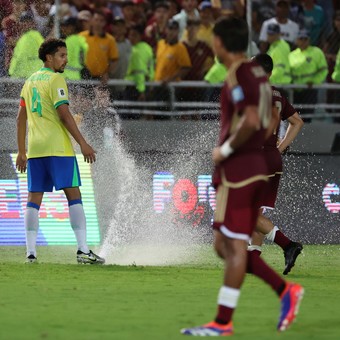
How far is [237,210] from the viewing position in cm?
725

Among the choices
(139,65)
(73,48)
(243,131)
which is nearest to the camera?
(243,131)

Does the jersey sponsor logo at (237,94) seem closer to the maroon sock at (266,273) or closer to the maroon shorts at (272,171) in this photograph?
the maroon sock at (266,273)

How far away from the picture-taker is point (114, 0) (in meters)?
20.2

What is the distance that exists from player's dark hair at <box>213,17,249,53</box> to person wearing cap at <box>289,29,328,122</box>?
37.5ft

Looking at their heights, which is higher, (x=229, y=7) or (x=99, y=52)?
(x=229, y=7)

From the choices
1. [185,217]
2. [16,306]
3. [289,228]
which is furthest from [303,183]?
[16,306]

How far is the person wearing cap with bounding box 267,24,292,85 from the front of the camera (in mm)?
18797

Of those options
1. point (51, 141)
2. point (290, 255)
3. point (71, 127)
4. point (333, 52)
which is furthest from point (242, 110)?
point (333, 52)

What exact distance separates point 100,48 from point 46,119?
21.3ft

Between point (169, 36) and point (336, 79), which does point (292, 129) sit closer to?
point (169, 36)

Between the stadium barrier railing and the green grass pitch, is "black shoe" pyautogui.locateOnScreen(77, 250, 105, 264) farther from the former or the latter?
the stadium barrier railing

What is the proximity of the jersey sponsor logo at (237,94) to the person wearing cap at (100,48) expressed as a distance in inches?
438

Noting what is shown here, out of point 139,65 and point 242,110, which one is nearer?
point 242,110

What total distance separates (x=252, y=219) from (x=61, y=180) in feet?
16.3
